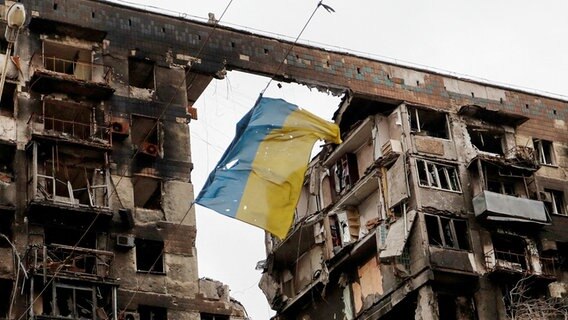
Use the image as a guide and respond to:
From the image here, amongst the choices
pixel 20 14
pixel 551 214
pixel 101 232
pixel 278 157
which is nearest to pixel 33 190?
pixel 101 232

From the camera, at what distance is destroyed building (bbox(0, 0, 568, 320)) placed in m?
44.1

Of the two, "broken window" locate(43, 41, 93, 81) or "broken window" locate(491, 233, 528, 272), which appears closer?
"broken window" locate(43, 41, 93, 81)

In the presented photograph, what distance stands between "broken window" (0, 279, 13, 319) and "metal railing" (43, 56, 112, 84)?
32.0 ft

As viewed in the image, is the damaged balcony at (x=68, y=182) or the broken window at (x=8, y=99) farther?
the broken window at (x=8, y=99)

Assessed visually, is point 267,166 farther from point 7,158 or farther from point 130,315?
point 7,158

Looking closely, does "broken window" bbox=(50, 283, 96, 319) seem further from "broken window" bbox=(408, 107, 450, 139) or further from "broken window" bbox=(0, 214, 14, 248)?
"broken window" bbox=(408, 107, 450, 139)

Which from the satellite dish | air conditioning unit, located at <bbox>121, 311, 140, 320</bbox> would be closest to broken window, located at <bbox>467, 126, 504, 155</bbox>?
air conditioning unit, located at <bbox>121, 311, 140, 320</bbox>

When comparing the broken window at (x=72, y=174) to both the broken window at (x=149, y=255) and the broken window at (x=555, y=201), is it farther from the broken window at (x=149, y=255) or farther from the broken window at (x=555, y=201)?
the broken window at (x=555, y=201)

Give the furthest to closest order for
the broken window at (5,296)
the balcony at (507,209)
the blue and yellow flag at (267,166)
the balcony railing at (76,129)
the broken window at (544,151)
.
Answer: the broken window at (544,151) < the balcony at (507,209) < the balcony railing at (76,129) < the broken window at (5,296) < the blue and yellow flag at (267,166)

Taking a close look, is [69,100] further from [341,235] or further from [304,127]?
[341,235]

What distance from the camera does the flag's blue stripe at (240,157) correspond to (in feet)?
135

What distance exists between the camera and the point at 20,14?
2945cm

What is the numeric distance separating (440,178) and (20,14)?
3016cm

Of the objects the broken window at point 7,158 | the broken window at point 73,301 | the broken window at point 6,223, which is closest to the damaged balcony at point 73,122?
the broken window at point 7,158
